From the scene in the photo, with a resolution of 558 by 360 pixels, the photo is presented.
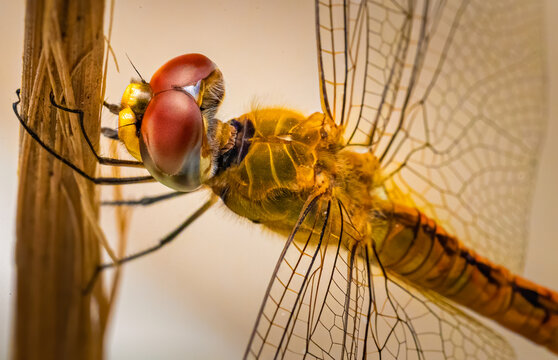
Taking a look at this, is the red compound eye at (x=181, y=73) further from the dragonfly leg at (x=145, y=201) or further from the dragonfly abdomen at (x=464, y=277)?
the dragonfly abdomen at (x=464, y=277)

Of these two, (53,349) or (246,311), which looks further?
(246,311)

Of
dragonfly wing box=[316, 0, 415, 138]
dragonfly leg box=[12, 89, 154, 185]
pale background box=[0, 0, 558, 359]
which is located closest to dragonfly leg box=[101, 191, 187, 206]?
pale background box=[0, 0, 558, 359]

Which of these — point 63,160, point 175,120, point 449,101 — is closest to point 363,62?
point 449,101

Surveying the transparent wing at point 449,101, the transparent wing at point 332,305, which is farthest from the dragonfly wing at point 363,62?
the transparent wing at point 332,305

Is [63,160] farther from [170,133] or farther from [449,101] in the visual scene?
[449,101]

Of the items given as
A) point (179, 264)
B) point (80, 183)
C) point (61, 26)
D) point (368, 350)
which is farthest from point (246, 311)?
point (61, 26)

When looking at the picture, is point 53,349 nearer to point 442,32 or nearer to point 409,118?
point 409,118
